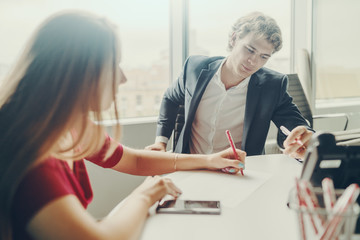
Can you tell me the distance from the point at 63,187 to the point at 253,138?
124cm

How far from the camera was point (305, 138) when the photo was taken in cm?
139

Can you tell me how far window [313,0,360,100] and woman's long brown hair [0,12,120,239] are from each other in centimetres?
307

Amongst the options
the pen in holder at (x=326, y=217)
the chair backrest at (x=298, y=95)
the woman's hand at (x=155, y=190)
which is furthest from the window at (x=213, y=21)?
the pen in holder at (x=326, y=217)

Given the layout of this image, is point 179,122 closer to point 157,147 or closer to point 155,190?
point 157,147

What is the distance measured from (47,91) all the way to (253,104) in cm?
124

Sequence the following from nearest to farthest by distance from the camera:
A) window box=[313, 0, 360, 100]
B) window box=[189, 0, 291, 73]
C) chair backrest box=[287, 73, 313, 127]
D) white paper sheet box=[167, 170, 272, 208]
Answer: white paper sheet box=[167, 170, 272, 208]
chair backrest box=[287, 73, 313, 127]
window box=[189, 0, 291, 73]
window box=[313, 0, 360, 100]

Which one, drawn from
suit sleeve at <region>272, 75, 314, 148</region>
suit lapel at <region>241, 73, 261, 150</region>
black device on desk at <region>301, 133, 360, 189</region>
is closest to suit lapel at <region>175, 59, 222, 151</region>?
suit lapel at <region>241, 73, 261, 150</region>

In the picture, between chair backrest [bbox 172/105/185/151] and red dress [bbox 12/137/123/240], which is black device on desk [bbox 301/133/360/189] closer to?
red dress [bbox 12/137/123/240]

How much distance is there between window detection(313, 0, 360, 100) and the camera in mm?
3438

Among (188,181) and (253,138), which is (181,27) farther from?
(188,181)

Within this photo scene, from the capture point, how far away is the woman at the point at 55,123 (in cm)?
64

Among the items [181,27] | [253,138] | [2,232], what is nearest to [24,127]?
[2,232]

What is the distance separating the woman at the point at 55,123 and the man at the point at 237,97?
888 millimetres

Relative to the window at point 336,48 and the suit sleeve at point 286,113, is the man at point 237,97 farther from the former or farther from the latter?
the window at point 336,48
